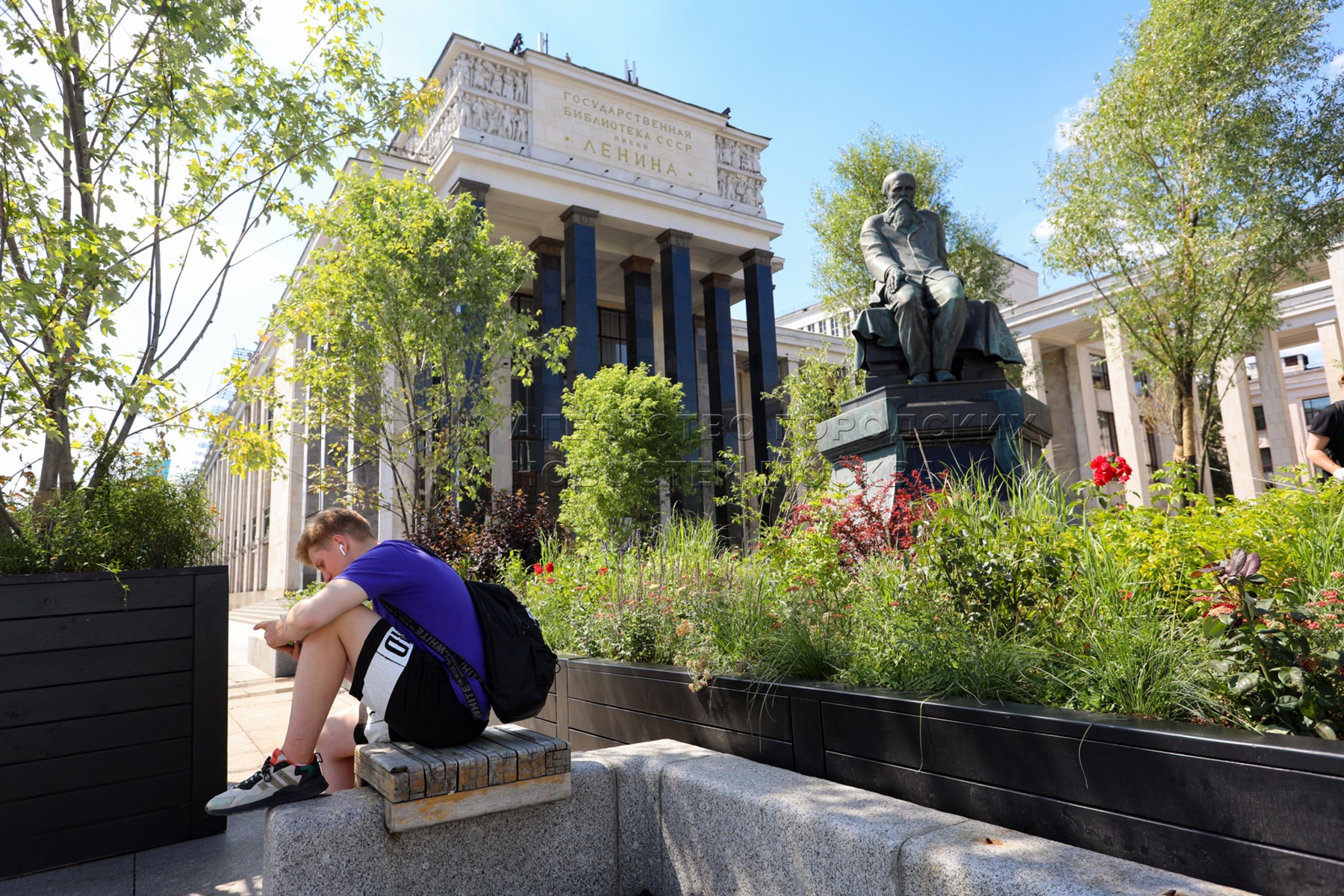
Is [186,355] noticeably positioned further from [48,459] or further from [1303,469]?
[1303,469]

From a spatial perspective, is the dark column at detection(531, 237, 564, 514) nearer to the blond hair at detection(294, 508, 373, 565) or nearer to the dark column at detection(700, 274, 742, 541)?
the dark column at detection(700, 274, 742, 541)

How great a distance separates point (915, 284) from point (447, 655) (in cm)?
498

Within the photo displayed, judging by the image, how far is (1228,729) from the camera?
174cm

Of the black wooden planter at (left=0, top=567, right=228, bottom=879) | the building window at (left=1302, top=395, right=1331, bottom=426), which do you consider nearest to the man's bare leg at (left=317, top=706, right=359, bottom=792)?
the black wooden planter at (left=0, top=567, right=228, bottom=879)

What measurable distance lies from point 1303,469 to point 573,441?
1501 cm

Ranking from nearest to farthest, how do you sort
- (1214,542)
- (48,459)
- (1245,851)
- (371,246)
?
1. (1245,851)
2. (1214,542)
3. (48,459)
4. (371,246)

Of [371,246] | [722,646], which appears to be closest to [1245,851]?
[722,646]

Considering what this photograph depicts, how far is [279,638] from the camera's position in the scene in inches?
108

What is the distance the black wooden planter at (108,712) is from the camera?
9.78 ft

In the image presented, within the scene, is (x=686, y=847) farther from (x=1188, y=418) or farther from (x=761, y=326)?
(x=761, y=326)

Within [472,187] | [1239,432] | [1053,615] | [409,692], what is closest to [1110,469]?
[1053,615]

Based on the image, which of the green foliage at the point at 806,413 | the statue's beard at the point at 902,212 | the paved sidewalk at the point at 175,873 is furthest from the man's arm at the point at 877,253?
the green foliage at the point at 806,413

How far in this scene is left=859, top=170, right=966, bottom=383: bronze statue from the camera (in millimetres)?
6031

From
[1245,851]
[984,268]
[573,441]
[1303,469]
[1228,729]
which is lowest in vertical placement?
[1245,851]
